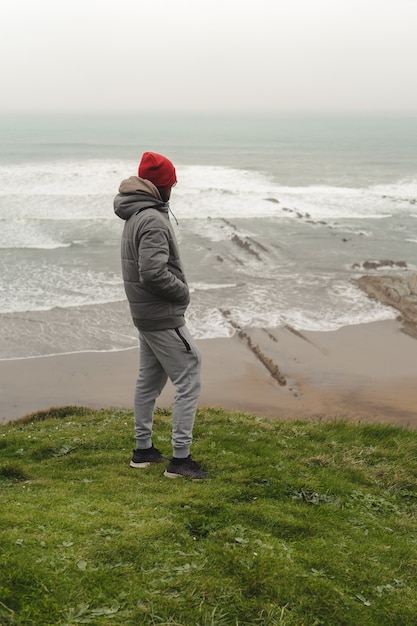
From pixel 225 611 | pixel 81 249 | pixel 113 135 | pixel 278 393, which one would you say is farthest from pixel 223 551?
pixel 113 135

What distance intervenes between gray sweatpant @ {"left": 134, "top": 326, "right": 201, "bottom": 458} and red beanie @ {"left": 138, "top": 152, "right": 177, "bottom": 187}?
1.19 meters

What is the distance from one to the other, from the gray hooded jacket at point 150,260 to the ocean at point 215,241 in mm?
10917

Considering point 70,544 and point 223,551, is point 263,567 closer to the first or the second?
point 223,551

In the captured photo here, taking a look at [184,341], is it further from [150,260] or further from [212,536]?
[212,536]

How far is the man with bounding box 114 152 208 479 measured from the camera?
4.99 metres

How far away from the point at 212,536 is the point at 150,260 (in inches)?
80.5

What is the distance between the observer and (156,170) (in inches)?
201

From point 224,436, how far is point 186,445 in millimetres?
1837

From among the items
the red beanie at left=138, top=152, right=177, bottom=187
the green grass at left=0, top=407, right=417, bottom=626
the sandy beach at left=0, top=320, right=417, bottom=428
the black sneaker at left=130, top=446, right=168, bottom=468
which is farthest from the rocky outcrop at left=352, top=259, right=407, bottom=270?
the red beanie at left=138, top=152, right=177, bottom=187

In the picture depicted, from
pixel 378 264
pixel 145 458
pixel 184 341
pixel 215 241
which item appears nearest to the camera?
pixel 184 341

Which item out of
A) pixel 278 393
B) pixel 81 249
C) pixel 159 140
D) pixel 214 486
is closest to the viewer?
pixel 214 486

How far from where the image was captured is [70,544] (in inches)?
158

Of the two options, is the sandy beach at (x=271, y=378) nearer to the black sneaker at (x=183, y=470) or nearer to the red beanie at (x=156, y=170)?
the black sneaker at (x=183, y=470)

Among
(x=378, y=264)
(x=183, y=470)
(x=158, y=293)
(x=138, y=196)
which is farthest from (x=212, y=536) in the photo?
(x=378, y=264)
